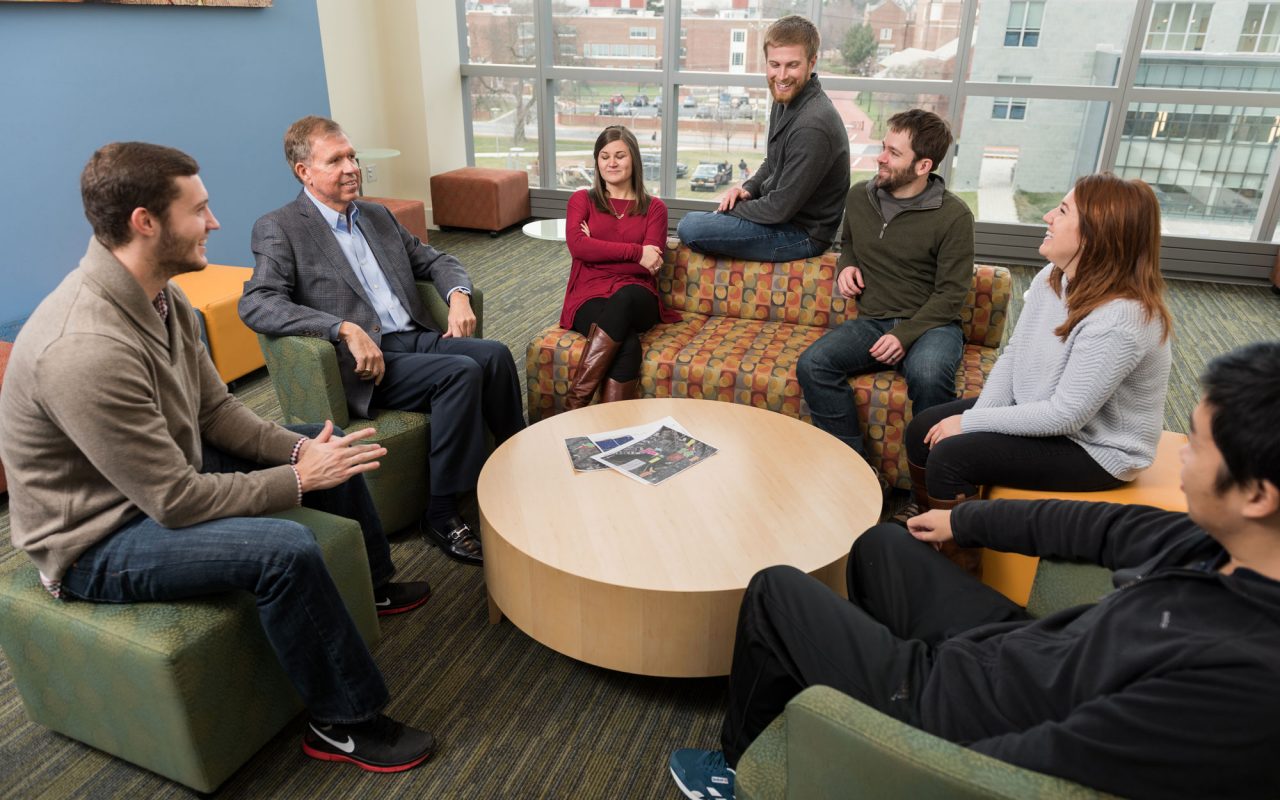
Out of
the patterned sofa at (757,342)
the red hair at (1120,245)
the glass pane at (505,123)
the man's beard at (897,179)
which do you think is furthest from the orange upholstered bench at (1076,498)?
the glass pane at (505,123)

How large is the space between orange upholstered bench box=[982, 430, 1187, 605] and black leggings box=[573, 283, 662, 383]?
1353 millimetres

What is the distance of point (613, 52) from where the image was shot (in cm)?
629

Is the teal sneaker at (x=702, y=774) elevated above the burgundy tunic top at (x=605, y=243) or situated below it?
below

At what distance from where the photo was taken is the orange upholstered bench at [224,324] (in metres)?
3.54

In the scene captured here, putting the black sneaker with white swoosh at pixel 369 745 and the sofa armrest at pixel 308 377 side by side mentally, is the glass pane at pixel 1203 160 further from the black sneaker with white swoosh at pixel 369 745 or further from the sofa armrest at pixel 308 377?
the black sneaker with white swoosh at pixel 369 745

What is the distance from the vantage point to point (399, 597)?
2359 mm

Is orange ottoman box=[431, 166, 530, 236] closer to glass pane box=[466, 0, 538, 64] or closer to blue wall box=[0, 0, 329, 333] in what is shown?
glass pane box=[466, 0, 538, 64]

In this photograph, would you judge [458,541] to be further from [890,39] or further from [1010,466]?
[890,39]

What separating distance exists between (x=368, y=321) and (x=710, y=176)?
14.1 feet

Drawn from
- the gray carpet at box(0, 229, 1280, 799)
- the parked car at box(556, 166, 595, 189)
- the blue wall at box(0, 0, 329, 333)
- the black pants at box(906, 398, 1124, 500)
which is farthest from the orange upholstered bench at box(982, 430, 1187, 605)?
the parked car at box(556, 166, 595, 189)

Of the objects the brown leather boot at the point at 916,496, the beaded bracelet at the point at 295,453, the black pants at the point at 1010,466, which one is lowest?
the brown leather boot at the point at 916,496

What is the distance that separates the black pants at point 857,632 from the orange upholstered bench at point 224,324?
2.78m

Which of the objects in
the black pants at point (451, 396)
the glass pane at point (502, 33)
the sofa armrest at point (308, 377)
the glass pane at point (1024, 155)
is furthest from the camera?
the glass pane at point (502, 33)

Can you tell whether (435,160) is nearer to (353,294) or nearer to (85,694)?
Result: (353,294)
